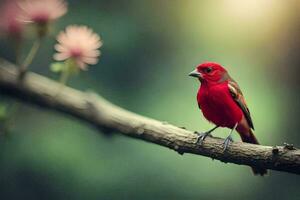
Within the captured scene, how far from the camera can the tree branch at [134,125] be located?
76cm

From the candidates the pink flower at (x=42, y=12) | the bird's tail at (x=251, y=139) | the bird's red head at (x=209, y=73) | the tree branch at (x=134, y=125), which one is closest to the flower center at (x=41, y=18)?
the pink flower at (x=42, y=12)

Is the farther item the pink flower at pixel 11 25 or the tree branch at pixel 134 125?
the pink flower at pixel 11 25

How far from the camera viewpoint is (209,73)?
2.83ft

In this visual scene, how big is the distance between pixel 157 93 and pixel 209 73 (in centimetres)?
53

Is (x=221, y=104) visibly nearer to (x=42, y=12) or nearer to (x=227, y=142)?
(x=227, y=142)

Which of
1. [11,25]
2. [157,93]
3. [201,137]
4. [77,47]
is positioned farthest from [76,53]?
[157,93]

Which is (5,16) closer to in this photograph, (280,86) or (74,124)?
(74,124)

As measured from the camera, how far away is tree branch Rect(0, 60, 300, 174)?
764mm

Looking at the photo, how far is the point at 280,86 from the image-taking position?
4.27 feet

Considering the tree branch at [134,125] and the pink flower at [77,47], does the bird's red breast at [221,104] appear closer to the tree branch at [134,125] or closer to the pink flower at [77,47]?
the tree branch at [134,125]

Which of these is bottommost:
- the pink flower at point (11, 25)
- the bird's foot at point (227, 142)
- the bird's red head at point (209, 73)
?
the bird's foot at point (227, 142)

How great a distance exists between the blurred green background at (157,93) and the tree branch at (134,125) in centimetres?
24

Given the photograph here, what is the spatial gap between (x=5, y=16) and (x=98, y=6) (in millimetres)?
513

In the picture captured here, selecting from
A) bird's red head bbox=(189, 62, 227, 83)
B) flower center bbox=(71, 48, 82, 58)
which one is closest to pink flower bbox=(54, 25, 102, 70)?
flower center bbox=(71, 48, 82, 58)
